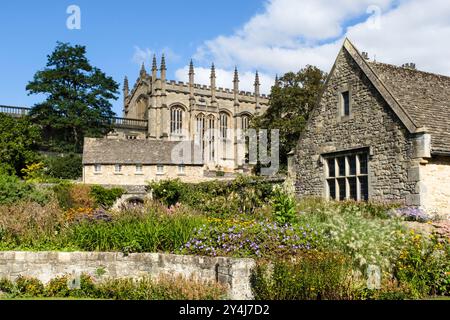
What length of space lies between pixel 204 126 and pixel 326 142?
5447cm

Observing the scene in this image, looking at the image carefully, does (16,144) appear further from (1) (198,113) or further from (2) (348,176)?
(2) (348,176)

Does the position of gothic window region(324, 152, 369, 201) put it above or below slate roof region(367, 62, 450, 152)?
below

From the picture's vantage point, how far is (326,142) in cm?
2027

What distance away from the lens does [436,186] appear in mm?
16328

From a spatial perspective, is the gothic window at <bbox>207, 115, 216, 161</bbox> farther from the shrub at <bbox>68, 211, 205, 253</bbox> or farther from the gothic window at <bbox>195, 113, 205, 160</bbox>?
the shrub at <bbox>68, 211, 205, 253</bbox>

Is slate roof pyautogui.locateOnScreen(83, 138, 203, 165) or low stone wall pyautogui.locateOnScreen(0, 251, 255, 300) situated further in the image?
slate roof pyautogui.locateOnScreen(83, 138, 203, 165)

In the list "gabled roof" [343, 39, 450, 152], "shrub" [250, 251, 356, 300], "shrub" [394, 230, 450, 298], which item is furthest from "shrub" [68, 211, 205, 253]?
"gabled roof" [343, 39, 450, 152]

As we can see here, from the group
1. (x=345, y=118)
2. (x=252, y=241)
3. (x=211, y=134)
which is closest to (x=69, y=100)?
(x=211, y=134)

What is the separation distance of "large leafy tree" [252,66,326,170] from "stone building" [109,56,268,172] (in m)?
26.9

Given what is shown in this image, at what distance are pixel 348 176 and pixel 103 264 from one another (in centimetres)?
1081

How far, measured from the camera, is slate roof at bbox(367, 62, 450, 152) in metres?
17.0

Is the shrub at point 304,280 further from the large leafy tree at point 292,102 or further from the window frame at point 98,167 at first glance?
the window frame at point 98,167
